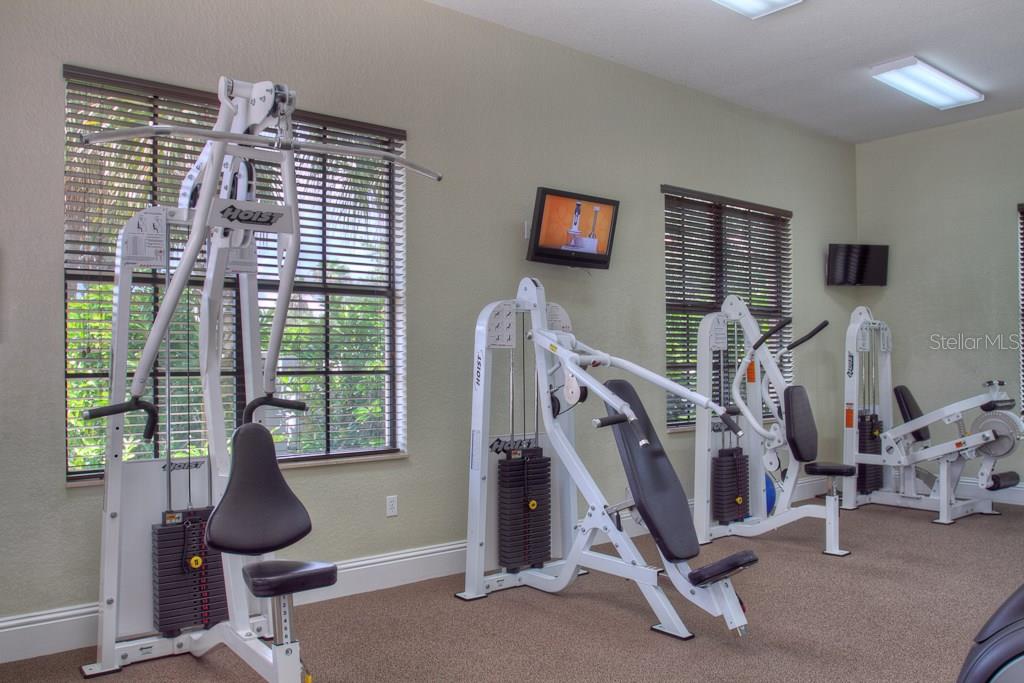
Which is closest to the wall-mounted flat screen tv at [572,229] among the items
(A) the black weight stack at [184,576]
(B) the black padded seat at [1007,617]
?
(A) the black weight stack at [184,576]

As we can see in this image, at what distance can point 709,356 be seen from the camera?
16.3ft

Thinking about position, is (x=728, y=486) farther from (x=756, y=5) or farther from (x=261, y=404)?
(x=261, y=404)

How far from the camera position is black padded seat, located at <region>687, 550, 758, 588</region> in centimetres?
308

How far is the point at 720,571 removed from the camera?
3092mm

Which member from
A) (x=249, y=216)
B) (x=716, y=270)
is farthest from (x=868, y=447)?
(x=249, y=216)

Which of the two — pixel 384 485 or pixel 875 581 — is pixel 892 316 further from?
pixel 384 485

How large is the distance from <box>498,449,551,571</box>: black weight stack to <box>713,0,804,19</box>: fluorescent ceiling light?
249 centimetres

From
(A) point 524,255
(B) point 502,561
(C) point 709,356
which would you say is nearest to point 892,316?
(C) point 709,356

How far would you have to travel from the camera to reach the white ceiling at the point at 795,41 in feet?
14.0

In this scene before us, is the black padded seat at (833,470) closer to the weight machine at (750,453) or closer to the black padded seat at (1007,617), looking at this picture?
the weight machine at (750,453)

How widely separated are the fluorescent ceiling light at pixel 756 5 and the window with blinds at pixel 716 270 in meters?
1.39

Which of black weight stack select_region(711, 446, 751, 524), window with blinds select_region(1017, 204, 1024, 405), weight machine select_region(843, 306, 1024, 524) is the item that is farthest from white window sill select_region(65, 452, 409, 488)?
window with blinds select_region(1017, 204, 1024, 405)

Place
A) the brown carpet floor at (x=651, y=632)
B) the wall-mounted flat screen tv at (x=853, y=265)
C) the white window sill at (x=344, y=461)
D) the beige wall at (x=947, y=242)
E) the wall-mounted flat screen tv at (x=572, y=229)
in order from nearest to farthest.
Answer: the brown carpet floor at (x=651, y=632), the white window sill at (x=344, y=461), the wall-mounted flat screen tv at (x=572, y=229), the beige wall at (x=947, y=242), the wall-mounted flat screen tv at (x=853, y=265)

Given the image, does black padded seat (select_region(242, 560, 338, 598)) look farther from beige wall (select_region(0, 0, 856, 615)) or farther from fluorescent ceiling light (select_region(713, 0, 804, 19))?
fluorescent ceiling light (select_region(713, 0, 804, 19))
